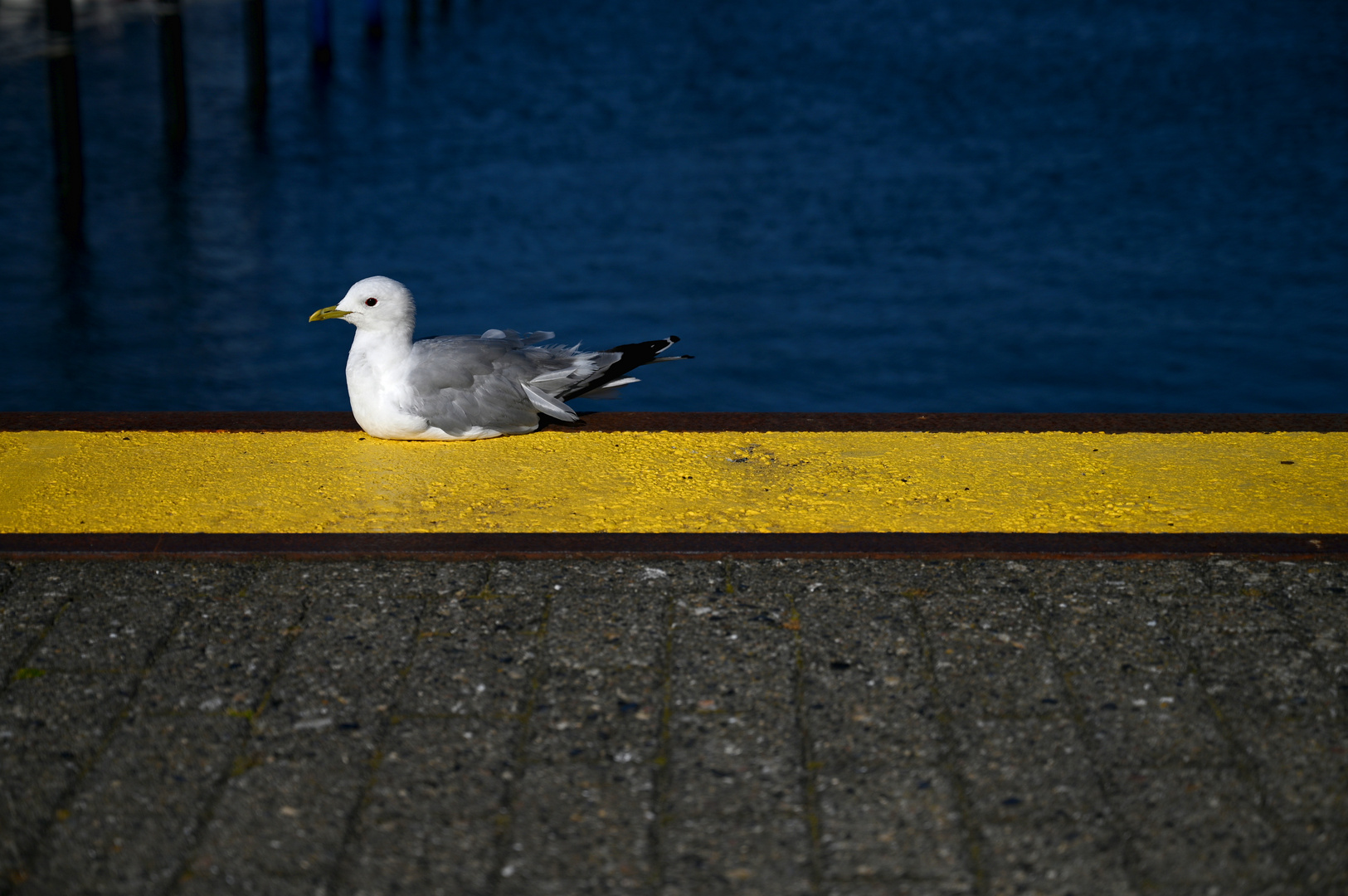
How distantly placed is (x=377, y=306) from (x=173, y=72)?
14.0 metres

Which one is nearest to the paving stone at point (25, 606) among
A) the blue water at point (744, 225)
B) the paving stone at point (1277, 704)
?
the paving stone at point (1277, 704)

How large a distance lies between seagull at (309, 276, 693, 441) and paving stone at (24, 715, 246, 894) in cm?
171

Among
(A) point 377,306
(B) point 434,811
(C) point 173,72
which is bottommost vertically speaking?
(C) point 173,72

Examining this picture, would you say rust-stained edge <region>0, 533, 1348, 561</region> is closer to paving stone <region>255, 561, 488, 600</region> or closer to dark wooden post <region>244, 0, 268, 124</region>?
paving stone <region>255, 561, 488, 600</region>

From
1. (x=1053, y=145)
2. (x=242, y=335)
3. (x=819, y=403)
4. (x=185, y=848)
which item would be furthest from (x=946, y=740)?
(x=1053, y=145)

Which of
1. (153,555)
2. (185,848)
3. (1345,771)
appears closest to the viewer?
(185,848)

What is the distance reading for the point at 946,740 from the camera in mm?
3084

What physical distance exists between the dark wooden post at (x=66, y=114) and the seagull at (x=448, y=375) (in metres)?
9.67

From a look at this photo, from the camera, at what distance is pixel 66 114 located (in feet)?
45.7

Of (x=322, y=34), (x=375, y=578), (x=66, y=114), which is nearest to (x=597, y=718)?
(x=375, y=578)

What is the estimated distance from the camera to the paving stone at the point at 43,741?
9.21 ft

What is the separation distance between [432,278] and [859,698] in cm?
1135

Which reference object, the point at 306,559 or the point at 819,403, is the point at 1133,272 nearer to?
the point at 819,403

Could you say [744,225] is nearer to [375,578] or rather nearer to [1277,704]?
[375,578]
